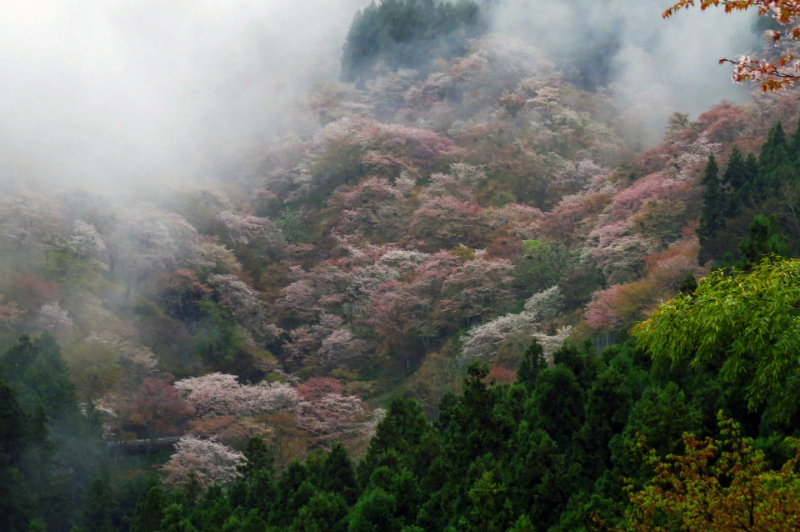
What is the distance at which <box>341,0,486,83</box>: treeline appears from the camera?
59.2m

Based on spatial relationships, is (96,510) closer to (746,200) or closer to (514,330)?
(514,330)

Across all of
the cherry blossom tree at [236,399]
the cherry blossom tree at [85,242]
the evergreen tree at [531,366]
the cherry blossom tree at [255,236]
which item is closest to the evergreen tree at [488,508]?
the evergreen tree at [531,366]

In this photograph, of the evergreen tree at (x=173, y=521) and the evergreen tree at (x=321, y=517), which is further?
the evergreen tree at (x=173, y=521)

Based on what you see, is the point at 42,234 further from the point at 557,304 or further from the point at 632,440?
the point at 632,440

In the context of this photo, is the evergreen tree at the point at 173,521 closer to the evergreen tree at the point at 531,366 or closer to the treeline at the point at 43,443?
the treeline at the point at 43,443

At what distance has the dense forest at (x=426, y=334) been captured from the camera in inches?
374

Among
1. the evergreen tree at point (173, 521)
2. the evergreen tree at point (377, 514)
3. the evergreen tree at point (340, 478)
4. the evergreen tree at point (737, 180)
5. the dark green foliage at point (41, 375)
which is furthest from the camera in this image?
the evergreen tree at point (737, 180)

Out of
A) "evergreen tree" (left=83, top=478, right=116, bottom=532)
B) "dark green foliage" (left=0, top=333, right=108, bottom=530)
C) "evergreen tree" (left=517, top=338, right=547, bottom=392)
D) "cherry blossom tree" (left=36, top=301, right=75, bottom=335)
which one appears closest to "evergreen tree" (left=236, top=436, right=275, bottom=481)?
"evergreen tree" (left=83, top=478, right=116, bottom=532)

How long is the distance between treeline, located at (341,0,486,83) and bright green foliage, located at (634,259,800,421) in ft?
179

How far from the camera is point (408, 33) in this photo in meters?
60.8

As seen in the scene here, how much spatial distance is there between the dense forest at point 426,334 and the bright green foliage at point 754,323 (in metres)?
0.03

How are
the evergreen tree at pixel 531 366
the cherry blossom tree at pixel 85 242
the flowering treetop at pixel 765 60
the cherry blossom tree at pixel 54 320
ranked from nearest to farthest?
the flowering treetop at pixel 765 60
the evergreen tree at pixel 531 366
the cherry blossom tree at pixel 54 320
the cherry blossom tree at pixel 85 242

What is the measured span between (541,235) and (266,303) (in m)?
13.4

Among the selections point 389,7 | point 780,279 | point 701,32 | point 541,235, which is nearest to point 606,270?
point 541,235
